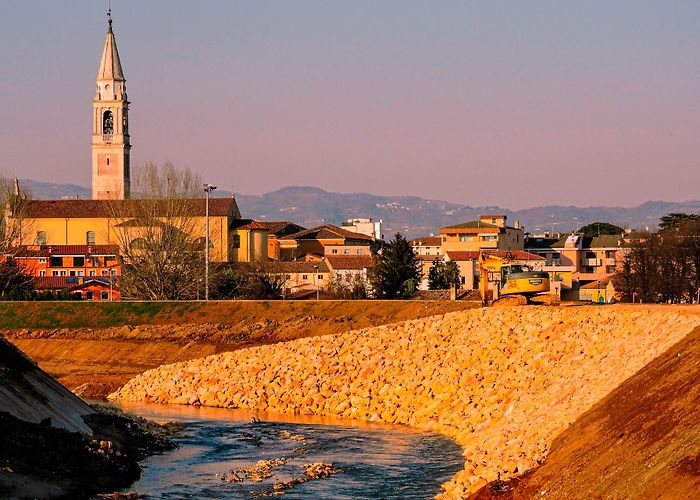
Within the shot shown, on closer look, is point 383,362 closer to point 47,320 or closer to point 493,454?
point 493,454

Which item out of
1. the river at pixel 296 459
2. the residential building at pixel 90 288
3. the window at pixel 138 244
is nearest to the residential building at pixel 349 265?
the residential building at pixel 90 288

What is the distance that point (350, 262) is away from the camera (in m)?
136

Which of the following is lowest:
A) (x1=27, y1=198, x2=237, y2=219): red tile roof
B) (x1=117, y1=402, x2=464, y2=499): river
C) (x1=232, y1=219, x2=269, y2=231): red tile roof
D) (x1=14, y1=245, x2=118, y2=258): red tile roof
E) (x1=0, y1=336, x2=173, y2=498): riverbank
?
(x1=117, y1=402, x2=464, y2=499): river

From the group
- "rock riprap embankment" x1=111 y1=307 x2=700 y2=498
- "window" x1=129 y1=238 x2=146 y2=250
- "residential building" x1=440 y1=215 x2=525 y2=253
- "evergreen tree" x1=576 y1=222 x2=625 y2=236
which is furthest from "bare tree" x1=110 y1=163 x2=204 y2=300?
"evergreen tree" x1=576 y1=222 x2=625 y2=236

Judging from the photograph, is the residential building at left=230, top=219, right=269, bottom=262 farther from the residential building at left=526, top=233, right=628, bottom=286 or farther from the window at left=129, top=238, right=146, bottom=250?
the residential building at left=526, top=233, right=628, bottom=286

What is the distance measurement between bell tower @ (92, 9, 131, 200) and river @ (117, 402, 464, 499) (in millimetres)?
125643

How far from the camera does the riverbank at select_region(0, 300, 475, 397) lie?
7025 centimetres

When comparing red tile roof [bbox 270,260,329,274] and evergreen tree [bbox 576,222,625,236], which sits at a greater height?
evergreen tree [bbox 576,222,625,236]

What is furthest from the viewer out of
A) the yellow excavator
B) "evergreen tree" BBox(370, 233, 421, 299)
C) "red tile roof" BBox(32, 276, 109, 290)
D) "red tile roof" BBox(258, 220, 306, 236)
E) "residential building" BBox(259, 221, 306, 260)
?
"red tile roof" BBox(258, 220, 306, 236)

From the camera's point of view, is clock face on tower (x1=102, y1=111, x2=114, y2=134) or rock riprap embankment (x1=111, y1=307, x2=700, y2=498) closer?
rock riprap embankment (x1=111, y1=307, x2=700, y2=498)

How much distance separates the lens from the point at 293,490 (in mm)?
34750

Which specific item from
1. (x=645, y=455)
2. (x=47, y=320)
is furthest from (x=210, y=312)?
(x=645, y=455)

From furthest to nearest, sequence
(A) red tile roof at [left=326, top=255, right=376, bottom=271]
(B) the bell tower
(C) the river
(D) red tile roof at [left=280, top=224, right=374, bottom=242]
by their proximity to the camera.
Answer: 1. (B) the bell tower
2. (D) red tile roof at [left=280, top=224, right=374, bottom=242]
3. (A) red tile roof at [left=326, top=255, right=376, bottom=271]
4. (C) the river

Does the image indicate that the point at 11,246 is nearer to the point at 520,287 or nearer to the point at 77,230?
the point at 77,230
